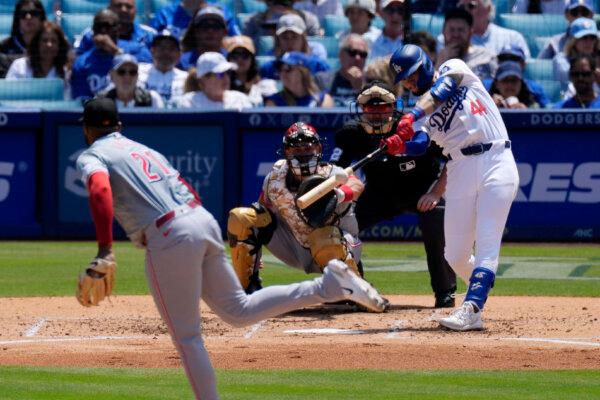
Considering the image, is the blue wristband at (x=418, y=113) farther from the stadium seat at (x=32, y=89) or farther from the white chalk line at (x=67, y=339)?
the stadium seat at (x=32, y=89)

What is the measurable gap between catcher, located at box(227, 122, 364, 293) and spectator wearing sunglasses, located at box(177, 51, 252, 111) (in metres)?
5.42

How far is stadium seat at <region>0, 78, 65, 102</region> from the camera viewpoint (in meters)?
15.7

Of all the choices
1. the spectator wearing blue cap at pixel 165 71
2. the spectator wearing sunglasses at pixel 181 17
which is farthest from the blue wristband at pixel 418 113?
the spectator wearing sunglasses at pixel 181 17

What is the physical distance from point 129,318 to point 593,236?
6.95 m

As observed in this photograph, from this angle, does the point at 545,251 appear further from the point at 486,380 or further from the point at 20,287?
the point at 486,380

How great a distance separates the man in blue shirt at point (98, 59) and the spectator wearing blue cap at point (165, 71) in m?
0.48

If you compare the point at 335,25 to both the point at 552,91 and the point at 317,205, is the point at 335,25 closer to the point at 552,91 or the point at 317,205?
the point at 552,91

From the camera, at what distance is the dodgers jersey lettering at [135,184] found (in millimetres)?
5691

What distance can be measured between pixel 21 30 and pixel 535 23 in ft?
22.1

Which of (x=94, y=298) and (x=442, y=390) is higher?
(x=94, y=298)

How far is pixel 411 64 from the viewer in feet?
27.5

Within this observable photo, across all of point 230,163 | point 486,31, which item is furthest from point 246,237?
point 486,31

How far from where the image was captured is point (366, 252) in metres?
14.2

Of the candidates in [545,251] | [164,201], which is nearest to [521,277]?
[545,251]
